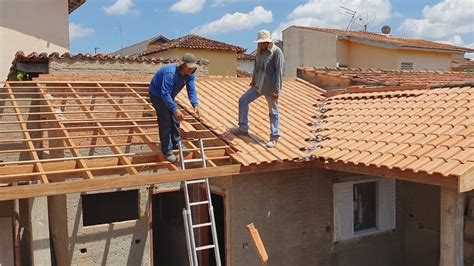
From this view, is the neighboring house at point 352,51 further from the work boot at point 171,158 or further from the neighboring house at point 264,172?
the work boot at point 171,158

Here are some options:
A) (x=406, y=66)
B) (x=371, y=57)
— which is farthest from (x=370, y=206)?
(x=406, y=66)

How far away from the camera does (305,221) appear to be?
324 inches

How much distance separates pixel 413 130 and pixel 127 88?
5900 millimetres

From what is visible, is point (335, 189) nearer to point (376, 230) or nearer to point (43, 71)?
point (376, 230)

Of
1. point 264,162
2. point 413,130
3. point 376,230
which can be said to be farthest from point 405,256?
point 264,162

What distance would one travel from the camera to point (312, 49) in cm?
2769

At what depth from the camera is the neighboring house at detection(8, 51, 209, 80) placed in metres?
12.1

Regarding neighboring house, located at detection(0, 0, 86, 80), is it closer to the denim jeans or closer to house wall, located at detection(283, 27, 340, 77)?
the denim jeans

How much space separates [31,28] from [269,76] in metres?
12.8

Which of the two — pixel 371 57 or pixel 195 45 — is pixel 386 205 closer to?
pixel 195 45

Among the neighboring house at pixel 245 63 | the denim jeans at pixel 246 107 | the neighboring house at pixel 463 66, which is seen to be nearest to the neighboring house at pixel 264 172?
the denim jeans at pixel 246 107

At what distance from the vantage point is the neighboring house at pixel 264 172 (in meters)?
6.12

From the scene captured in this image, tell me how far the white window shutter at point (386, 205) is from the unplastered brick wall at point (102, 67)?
7.28 m

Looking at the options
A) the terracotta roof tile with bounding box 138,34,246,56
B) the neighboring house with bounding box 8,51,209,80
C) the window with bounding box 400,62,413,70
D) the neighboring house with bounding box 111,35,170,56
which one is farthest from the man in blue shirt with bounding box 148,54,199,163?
the neighboring house with bounding box 111,35,170,56
